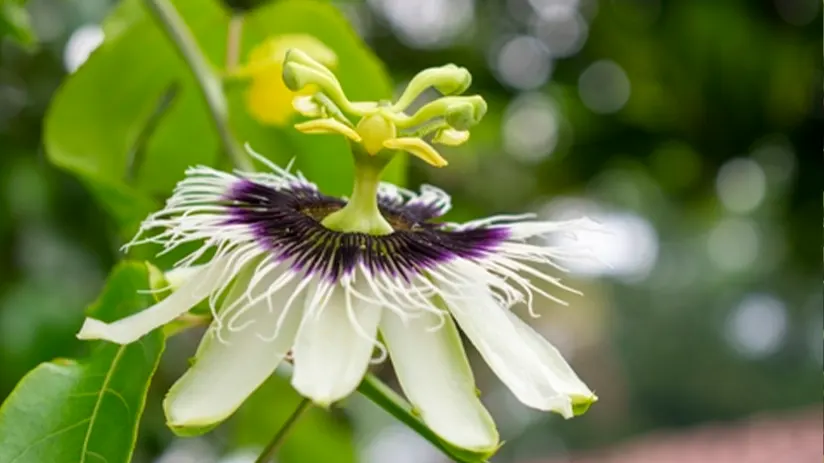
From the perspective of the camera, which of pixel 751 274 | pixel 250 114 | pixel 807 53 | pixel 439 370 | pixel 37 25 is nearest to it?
pixel 439 370

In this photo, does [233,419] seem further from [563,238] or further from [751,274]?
[751,274]

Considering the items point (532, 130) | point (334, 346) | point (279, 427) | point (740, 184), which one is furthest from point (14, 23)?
point (740, 184)

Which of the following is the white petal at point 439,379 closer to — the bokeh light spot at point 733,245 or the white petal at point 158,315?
the white petal at point 158,315

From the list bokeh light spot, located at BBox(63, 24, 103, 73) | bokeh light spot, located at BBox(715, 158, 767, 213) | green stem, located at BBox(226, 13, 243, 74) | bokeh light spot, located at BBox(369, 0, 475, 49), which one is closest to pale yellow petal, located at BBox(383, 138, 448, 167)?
green stem, located at BBox(226, 13, 243, 74)

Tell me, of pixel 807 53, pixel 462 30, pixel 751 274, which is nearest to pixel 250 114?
pixel 462 30

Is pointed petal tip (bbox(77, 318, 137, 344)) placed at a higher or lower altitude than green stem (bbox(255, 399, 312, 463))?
higher

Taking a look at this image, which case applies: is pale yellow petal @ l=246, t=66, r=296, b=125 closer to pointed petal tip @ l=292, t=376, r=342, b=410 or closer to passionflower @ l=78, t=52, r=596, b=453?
passionflower @ l=78, t=52, r=596, b=453

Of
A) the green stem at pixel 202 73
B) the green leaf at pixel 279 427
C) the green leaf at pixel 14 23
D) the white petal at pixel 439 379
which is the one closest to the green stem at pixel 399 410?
the white petal at pixel 439 379
